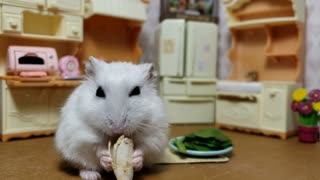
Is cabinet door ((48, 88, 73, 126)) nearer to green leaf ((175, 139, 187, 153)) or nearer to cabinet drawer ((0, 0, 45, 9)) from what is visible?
cabinet drawer ((0, 0, 45, 9))

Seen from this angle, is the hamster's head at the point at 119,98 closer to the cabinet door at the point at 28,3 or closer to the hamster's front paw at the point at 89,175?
the hamster's front paw at the point at 89,175

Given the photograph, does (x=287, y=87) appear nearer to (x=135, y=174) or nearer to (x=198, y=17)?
(x=198, y=17)

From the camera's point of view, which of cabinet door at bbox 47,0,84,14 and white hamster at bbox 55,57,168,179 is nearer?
white hamster at bbox 55,57,168,179

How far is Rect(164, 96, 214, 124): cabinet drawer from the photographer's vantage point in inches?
115

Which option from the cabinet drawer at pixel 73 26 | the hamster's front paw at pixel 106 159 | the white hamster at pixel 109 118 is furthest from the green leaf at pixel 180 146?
the cabinet drawer at pixel 73 26

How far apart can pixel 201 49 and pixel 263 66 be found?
59 centimetres

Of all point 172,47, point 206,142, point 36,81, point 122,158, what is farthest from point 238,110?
point 122,158

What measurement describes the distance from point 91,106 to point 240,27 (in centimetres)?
206

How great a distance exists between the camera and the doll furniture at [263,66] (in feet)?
8.11

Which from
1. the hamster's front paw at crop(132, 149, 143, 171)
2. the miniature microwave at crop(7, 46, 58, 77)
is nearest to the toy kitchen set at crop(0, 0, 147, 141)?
the miniature microwave at crop(7, 46, 58, 77)

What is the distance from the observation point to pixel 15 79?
2.11 m

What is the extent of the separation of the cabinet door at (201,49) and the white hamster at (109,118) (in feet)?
5.16

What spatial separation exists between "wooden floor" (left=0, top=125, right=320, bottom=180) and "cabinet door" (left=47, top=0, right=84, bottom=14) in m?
0.98

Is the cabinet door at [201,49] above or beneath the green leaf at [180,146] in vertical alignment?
above
